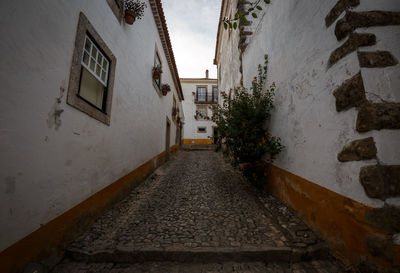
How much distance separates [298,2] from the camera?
99.6 inches

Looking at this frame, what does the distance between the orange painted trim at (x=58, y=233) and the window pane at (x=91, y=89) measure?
1.55 m

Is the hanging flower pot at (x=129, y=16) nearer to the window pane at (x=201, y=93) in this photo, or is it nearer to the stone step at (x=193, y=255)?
the stone step at (x=193, y=255)

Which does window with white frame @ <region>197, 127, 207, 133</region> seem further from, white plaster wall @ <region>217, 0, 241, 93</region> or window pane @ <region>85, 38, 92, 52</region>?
window pane @ <region>85, 38, 92, 52</region>

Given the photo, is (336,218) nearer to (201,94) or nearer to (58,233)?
(58,233)

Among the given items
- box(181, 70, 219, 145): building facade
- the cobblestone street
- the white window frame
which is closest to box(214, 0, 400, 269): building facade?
the cobblestone street

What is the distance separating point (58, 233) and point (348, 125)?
342 cm

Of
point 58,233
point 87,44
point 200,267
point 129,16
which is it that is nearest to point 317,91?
point 200,267

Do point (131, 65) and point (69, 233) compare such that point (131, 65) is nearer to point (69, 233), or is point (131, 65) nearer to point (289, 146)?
point (69, 233)

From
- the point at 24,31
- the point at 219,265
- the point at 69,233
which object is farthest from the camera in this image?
the point at 69,233

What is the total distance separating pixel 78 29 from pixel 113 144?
187 centimetres

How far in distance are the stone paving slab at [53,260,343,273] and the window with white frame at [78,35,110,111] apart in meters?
2.16

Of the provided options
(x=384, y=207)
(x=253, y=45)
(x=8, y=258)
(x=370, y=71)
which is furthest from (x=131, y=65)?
(x=384, y=207)

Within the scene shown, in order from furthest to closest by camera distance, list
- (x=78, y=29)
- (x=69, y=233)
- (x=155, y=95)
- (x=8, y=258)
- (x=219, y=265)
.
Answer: (x=155, y=95)
(x=78, y=29)
(x=69, y=233)
(x=219, y=265)
(x=8, y=258)

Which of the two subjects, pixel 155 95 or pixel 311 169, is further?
pixel 155 95
